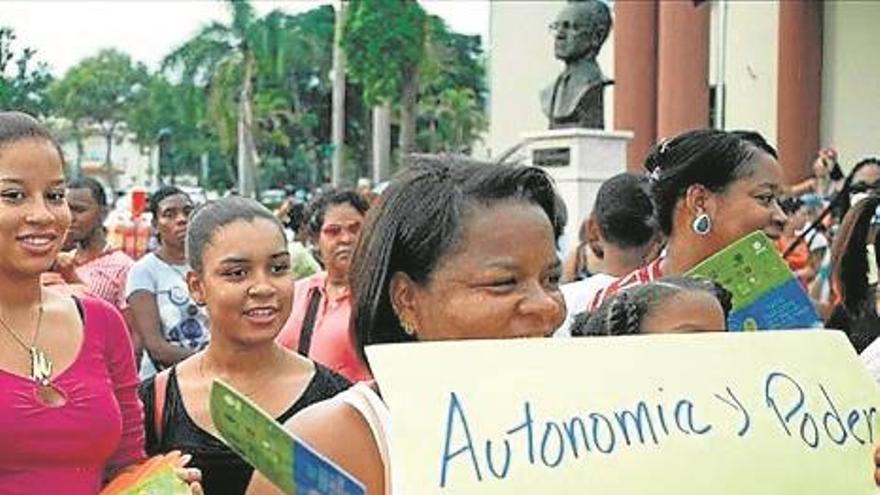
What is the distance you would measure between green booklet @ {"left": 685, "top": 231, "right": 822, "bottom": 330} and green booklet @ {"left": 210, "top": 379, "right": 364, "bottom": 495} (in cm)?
167

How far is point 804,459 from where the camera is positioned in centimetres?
194

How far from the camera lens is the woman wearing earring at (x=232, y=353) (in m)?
3.35

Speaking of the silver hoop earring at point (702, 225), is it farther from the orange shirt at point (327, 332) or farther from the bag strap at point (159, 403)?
the bag strap at point (159, 403)

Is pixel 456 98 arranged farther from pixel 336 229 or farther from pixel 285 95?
pixel 336 229

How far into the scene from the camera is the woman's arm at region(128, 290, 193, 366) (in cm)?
597

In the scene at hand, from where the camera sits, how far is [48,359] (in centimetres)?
303

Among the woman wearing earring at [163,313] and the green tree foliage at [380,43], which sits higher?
the green tree foliage at [380,43]

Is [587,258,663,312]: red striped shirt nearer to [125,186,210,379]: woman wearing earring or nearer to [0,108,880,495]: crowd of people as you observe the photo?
[0,108,880,495]: crowd of people

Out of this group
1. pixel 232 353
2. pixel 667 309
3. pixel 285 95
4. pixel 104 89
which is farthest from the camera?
pixel 104 89

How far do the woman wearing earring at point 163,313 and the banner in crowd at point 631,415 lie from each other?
4.15 metres

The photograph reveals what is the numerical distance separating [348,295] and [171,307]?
2869mm

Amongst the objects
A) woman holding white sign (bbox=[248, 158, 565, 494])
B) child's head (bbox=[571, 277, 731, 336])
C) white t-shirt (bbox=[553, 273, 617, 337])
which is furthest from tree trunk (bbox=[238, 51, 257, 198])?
woman holding white sign (bbox=[248, 158, 565, 494])

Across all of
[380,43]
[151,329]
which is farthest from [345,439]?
[380,43]

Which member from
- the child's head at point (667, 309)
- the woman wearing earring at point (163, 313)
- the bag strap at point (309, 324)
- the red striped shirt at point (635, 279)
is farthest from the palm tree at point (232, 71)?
the child's head at point (667, 309)
